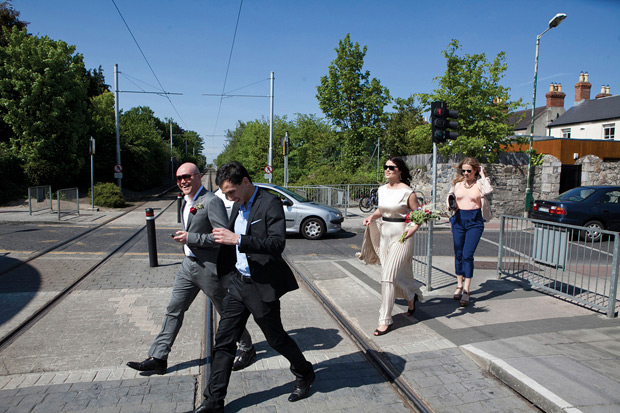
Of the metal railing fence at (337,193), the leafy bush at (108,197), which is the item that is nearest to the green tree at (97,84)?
the leafy bush at (108,197)

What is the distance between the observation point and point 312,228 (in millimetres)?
11539

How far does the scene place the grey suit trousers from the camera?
3629mm

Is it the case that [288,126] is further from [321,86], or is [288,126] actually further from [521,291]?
[521,291]

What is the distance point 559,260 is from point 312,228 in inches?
259

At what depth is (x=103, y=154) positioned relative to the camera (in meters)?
29.0

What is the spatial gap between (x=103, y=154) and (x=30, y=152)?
25.3 ft

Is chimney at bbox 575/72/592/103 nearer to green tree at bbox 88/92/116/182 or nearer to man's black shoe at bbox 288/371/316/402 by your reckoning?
green tree at bbox 88/92/116/182

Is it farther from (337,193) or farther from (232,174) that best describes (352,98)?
(232,174)

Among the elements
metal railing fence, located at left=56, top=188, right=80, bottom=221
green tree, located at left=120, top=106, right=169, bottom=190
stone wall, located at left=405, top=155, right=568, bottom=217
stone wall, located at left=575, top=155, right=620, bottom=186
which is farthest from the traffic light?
green tree, located at left=120, top=106, right=169, bottom=190

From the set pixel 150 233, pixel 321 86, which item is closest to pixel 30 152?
pixel 321 86

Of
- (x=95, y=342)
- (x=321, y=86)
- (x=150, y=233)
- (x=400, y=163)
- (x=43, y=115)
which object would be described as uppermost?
(x=321, y=86)

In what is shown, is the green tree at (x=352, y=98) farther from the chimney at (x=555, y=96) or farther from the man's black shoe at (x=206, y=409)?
the chimney at (x=555, y=96)

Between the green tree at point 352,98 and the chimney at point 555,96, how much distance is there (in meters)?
26.2

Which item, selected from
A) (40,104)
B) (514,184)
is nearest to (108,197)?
(40,104)
